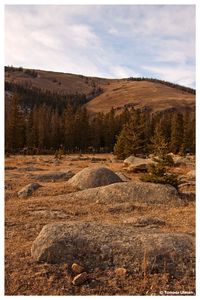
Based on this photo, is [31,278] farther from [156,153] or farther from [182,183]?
[182,183]

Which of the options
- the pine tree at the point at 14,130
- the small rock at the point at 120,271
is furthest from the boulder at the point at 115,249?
the pine tree at the point at 14,130

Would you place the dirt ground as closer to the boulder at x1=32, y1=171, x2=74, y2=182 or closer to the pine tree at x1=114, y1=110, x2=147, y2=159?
the boulder at x1=32, y1=171, x2=74, y2=182

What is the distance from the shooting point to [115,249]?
852cm

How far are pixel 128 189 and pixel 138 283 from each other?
29.5 feet

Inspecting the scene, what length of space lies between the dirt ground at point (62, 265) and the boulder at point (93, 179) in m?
2.24

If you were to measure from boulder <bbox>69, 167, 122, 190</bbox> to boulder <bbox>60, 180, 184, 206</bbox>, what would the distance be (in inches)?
83.7

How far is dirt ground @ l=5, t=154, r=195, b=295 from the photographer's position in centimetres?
718

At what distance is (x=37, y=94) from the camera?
592 ft

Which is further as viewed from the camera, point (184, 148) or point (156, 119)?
point (156, 119)

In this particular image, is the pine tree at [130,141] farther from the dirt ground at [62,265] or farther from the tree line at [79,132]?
the dirt ground at [62,265]

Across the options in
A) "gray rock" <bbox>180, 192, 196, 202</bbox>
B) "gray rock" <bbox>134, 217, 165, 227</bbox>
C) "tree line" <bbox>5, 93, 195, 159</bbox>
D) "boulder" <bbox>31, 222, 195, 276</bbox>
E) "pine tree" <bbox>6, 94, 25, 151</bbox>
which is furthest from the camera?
"tree line" <bbox>5, 93, 195, 159</bbox>

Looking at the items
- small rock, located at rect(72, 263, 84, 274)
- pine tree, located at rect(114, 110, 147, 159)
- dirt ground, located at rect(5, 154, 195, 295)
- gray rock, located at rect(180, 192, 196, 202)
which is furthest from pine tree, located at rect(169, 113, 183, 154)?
small rock, located at rect(72, 263, 84, 274)

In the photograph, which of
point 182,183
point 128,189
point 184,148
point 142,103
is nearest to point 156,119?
point 184,148

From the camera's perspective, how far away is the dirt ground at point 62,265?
7184mm
